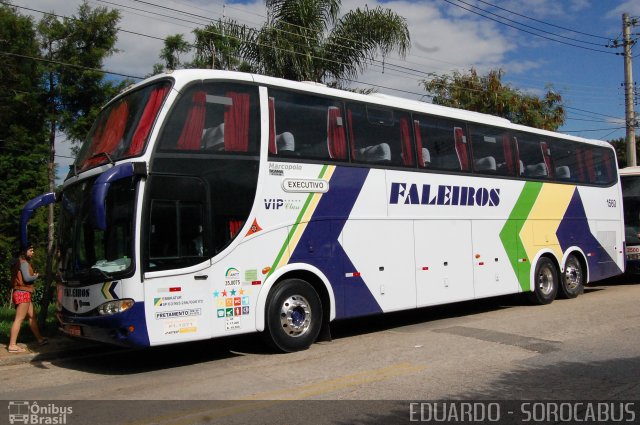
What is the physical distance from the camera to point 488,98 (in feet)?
80.7

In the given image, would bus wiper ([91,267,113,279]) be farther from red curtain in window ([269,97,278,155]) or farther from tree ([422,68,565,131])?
tree ([422,68,565,131])

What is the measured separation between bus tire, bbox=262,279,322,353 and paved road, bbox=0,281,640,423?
0.19 metres

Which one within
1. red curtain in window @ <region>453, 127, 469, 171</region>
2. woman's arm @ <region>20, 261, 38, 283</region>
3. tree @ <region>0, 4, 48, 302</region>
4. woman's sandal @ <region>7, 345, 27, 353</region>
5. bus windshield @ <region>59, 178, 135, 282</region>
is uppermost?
tree @ <region>0, 4, 48, 302</region>

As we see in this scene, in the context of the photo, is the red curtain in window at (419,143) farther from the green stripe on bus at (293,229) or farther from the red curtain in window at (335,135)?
the green stripe on bus at (293,229)

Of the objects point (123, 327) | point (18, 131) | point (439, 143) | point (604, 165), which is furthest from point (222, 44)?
point (123, 327)

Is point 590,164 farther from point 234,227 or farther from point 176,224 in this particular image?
point 176,224

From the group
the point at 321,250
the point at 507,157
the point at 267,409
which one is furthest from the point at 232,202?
the point at 507,157

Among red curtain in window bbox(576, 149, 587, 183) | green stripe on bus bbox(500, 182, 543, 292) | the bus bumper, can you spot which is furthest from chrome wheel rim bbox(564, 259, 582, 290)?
the bus bumper

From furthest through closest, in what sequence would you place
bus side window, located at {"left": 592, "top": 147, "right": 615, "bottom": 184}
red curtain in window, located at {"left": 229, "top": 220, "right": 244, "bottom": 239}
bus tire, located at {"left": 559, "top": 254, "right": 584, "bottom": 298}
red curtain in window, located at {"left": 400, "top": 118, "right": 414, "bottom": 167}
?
1. bus side window, located at {"left": 592, "top": 147, "right": 615, "bottom": 184}
2. bus tire, located at {"left": 559, "top": 254, "right": 584, "bottom": 298}
3. red curtain in window, located at {"left": 400, "top": 118, "right": 414, "bottom": 167}
4. red curtain in window, located at {"left": 229, "top": 220, "right": 244, "bottom": 239}

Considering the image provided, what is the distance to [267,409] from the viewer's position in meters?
5.85

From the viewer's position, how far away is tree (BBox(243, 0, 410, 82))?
16.5 meters

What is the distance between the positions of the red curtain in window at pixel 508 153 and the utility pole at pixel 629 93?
15.1 meters

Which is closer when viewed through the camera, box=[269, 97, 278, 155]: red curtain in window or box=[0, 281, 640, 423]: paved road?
box=[0, 281, 640, 423]: paved road

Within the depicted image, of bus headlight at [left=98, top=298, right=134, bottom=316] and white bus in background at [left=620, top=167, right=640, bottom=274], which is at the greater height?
white bus in background at [left=620, top=167, right=640, bottom=274]
